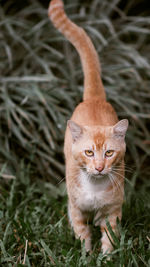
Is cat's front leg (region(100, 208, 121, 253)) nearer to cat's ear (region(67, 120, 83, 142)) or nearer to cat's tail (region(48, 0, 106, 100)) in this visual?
cat's ear (region(67, 120, 83, 142))

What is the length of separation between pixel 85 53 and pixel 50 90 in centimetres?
104

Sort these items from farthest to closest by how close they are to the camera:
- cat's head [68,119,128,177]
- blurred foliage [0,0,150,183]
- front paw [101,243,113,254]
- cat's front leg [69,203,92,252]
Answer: blurred foliage [0,0,150,183] < cat's front leg [69,203,92,252] < front paw [101,243,113,254] < cat's head [68,119,128,177]

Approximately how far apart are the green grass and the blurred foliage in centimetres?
1

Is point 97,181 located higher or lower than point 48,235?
higher

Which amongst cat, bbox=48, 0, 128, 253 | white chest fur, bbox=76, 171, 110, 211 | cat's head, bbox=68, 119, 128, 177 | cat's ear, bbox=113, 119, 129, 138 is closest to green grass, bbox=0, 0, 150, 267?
cat, bbox=48, 0, 128, 253

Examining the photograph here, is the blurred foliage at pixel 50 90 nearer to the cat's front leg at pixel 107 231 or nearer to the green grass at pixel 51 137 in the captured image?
the green grass at pixel 51 137

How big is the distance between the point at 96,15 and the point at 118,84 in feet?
4.88

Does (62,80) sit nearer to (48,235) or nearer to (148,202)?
(148,202)

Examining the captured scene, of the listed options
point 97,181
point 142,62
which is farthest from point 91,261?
point 142,62

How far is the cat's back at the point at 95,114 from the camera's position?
9.43ft

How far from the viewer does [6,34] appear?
195 inches

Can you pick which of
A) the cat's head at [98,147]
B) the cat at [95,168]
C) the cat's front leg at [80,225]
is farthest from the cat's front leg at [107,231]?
the cat's head at [98,147]

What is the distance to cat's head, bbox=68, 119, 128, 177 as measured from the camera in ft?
7.98

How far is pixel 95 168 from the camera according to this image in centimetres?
240
